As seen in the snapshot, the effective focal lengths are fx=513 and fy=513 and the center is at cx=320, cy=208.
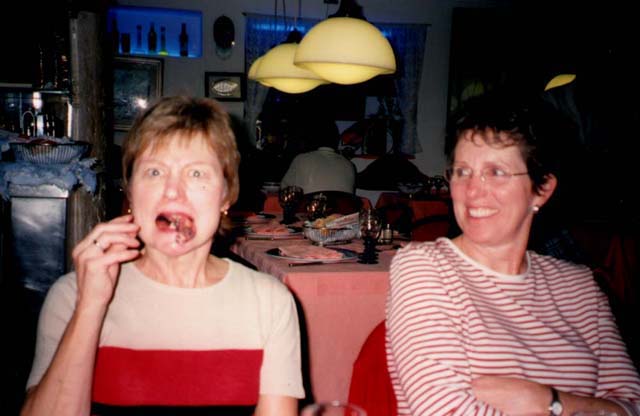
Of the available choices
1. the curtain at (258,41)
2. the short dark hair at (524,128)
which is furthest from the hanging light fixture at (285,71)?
the curtain at (258,41)

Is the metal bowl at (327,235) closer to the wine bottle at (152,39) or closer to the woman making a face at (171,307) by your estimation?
the woman making a face at (171,307)

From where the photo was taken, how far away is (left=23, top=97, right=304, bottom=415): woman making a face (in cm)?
116

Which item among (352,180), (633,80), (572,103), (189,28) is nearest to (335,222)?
(352,180)

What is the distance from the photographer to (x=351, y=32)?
3211mm

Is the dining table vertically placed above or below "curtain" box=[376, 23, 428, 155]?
below

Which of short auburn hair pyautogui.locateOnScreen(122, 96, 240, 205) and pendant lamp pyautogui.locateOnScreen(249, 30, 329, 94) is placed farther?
pendant lamp pyautogui.locateOnScreen(249, 30, 329, 94)

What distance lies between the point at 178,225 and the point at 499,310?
3.03 feet

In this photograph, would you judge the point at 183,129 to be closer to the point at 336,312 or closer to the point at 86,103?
the point at 336,312

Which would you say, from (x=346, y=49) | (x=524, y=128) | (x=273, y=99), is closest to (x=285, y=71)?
(x=346, y=49)

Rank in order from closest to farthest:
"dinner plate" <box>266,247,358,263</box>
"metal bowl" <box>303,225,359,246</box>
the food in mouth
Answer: the food in mouth
"dinner plate" <box>266,247,358,263</box>
"metal bowl" <box>303,225,359,246</box>

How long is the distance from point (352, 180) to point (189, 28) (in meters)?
4.01

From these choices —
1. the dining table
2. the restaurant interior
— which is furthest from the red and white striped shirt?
the dining table

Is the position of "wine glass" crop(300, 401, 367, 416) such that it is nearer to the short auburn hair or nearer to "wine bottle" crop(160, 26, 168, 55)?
the short auburn hair

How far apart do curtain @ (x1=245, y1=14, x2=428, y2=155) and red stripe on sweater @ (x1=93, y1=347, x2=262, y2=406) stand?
716 centimetres
